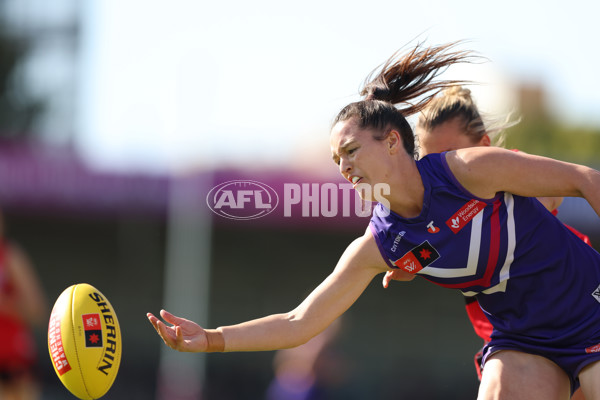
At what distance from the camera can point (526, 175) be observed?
366 centimetres

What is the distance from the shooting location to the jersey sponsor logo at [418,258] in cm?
386

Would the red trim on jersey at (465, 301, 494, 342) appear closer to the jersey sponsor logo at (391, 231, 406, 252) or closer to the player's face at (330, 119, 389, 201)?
the jersey sponsor logo at (391, 231, 406, 252)

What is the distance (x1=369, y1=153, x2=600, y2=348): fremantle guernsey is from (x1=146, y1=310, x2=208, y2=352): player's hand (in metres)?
0.93

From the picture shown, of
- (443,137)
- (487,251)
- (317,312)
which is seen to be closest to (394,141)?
(487,251)

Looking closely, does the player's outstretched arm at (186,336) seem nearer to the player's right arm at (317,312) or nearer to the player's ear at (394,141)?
the player's right arm at (317,312)

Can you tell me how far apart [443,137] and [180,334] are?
1.75 meters

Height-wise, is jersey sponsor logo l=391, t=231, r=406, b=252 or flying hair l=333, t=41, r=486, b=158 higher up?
flying hair l=333, t=41, r=486, b=158

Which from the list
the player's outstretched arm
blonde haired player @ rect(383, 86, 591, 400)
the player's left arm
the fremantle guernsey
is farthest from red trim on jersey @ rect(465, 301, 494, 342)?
the player's outstretched arm

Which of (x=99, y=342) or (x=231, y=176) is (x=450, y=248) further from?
(x=231, y=176)

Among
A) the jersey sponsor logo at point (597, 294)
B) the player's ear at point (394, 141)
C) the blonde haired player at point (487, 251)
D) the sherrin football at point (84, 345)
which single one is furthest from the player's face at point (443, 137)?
the sherrin football at point (84, 345)

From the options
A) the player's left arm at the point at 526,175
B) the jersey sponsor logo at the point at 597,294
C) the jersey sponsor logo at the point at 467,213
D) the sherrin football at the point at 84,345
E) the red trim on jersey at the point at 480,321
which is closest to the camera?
the player's left arm at the point at 526,175

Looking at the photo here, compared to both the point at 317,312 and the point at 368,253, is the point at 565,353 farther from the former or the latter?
the point at 317,312

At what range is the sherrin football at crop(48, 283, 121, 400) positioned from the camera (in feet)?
13.5

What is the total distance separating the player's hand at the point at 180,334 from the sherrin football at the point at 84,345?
1.42 feet
